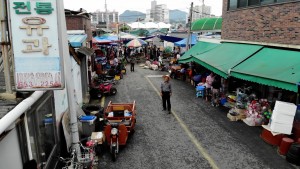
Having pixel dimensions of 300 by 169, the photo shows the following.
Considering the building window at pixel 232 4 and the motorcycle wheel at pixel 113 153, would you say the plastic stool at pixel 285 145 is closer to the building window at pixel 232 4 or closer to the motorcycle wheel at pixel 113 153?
the motorcycle wheel at pixel 113 153

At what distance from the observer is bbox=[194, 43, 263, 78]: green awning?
1319 cm

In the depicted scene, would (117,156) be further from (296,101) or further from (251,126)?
(296,101)

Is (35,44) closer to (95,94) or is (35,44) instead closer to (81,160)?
(81,160)

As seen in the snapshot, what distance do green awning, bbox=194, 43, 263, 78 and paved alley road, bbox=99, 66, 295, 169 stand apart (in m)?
2.26

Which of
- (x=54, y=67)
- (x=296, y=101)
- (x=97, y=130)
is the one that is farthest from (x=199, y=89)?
(x=54, y=67)

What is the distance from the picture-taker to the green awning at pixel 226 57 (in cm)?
1319

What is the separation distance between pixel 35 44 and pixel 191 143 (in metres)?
6.74

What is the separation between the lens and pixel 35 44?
5.40 meters

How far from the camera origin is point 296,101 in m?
11.0

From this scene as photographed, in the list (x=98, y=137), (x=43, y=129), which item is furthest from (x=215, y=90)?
(x=43, y=129)

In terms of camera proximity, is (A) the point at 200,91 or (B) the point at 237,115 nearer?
(B) the point at 237,115

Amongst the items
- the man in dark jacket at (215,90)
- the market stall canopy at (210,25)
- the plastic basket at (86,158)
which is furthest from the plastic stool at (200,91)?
the market stall canopy at (210,25)

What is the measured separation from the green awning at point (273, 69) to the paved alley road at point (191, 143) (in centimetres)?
230

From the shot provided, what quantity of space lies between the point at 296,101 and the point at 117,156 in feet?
24.7
